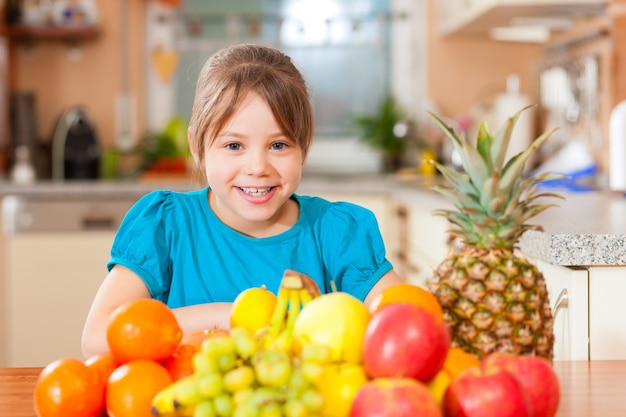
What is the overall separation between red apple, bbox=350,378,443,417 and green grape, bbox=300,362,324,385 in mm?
39

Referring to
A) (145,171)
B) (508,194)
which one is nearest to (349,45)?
(145,171)

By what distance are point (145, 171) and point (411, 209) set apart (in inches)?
60.5

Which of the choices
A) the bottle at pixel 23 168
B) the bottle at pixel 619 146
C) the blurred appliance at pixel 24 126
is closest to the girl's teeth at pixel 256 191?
the bottle at pixel 619 146

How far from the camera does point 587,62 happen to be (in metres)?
3.24

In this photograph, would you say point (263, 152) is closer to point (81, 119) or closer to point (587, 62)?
point (587, 62)

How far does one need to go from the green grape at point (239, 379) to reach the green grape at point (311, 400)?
1.8 inches

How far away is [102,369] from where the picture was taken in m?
0.82

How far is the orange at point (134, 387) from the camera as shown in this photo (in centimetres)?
77

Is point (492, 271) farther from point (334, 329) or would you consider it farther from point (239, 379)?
point (239, 379)

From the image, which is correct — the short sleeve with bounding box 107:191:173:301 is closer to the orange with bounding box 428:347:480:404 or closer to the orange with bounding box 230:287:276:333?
the orange with bounding box 230:287:276:333

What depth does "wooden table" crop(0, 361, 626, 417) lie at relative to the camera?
2.86ft

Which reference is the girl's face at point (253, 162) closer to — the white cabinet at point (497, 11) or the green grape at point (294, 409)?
the green grape at point (294, 409)

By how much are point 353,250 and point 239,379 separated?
2.39 feet

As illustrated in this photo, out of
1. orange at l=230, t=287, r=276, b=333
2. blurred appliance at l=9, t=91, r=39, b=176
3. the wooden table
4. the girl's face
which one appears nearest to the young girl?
the girl's face
